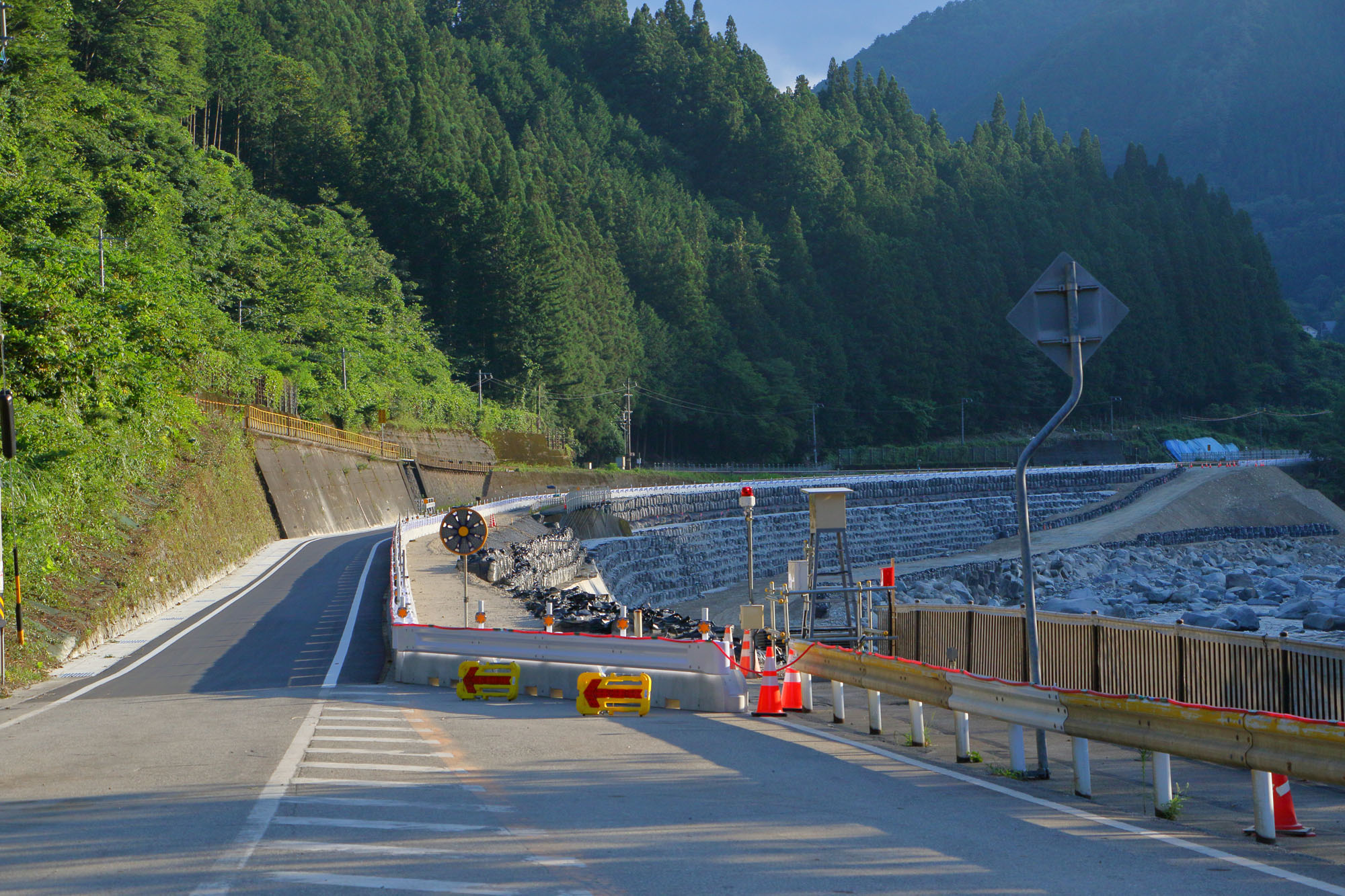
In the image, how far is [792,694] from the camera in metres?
13.0

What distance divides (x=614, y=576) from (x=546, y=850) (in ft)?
134

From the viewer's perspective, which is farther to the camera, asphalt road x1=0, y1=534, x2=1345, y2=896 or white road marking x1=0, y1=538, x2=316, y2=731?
white road marking x1=0, y1=538, x2=316, y2=731

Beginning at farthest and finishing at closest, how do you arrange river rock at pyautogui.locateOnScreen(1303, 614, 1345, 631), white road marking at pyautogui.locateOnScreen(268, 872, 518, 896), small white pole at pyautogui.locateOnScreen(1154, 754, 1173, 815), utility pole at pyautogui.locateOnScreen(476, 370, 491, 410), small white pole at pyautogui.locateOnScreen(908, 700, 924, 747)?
1. utility pole at pyautogui.locateOnScreen(476, 370, 491, 410)
2. river rock at pyautogui.locateOnScreen(1303, 614, 1345, 631)
3. small white pole at pyautogui.locateOnScreen(908, 700, 924, 747)
4. small white pole at pyautogui.locateOnScreen(1154, 754, 1173, 815)
5. white road marking at pyautogui.locateOnScreen(268, 872, 518, 896)

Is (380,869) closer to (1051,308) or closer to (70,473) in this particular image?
(1051,308)

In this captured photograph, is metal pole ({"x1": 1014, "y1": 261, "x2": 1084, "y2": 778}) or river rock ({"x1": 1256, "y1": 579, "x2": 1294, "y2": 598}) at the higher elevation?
metal pole ({"x1": 1014, "y1": 261, "x2": 1084, "y2": 778})

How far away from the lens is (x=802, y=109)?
169250mm

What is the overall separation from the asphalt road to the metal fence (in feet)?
12.2

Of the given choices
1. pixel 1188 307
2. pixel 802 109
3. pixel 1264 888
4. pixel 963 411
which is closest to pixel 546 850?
pixel 1264 888

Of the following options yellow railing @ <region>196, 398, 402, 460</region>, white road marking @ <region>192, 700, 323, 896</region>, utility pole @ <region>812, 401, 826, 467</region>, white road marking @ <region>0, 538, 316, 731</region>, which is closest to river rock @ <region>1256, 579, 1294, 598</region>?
white road marking @ <region>0, 538, 316, 731</region>

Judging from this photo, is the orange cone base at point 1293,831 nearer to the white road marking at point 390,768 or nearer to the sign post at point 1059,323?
the sign post at point 1059,323

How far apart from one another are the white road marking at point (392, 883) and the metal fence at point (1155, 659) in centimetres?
779

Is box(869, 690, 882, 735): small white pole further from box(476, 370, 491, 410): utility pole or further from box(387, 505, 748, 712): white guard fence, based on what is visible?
box(476, 370, 491, 410): utility pole

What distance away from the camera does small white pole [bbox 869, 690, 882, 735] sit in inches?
439

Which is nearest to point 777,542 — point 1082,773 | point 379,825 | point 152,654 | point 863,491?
point 863,491
